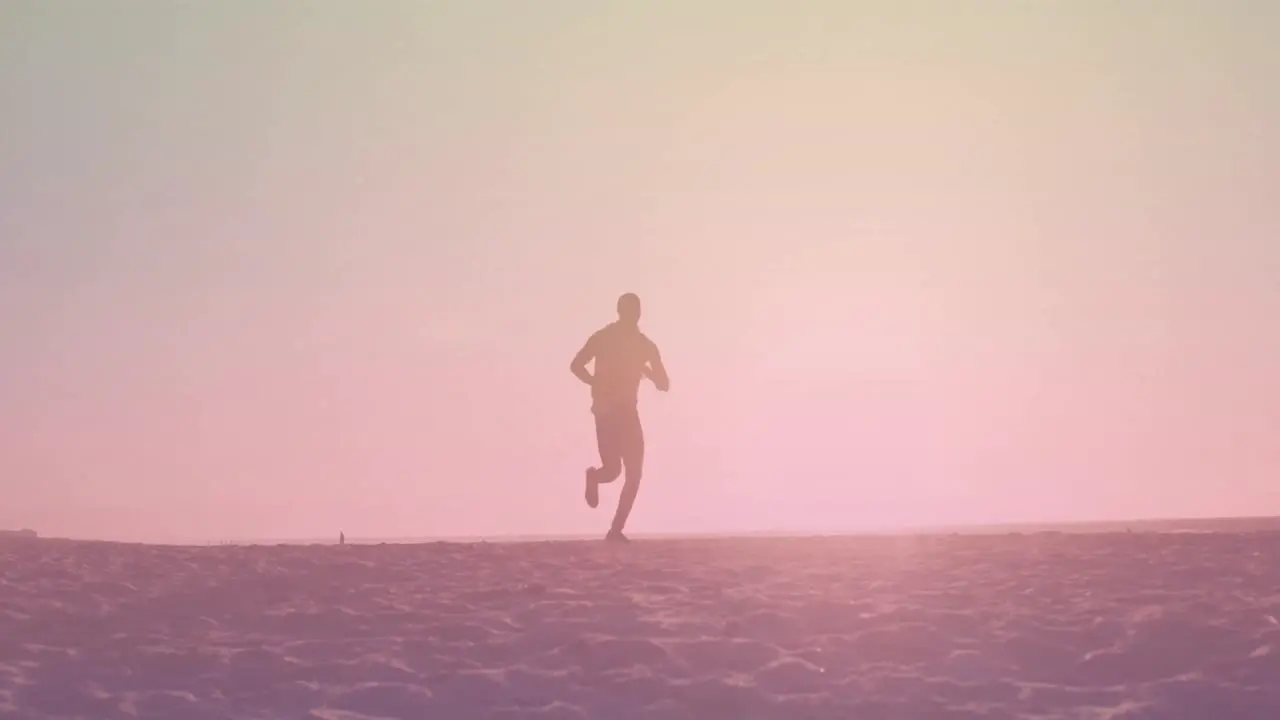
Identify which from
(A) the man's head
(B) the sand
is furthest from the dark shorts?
(B) the sand

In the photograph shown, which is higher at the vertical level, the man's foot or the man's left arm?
the man's left arm

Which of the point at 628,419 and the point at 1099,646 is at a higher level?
the point at 628,419

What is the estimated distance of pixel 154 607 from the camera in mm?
9703

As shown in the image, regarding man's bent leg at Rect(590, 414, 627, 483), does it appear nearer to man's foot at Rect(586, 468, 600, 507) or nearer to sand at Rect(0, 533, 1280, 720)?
man's foot at Rect(586, 468, 600, 507)

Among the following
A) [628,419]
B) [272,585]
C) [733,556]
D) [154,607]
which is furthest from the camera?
[628,419]

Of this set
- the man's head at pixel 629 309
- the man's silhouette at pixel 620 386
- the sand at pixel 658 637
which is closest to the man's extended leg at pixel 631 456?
the man's silhouette at pixel 620 386

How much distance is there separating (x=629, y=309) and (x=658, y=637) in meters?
7.24

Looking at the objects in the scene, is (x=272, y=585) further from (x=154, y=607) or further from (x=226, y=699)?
(x=226, y=699)

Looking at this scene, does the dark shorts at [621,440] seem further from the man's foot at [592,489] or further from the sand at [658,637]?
the sand at [658,637]

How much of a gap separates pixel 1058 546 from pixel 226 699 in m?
8.99

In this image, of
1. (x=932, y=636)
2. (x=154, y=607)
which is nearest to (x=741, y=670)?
(x=932, y=636)

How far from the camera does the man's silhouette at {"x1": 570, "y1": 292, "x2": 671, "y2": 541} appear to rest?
14.9 meters

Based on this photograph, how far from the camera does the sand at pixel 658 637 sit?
23.1 feet

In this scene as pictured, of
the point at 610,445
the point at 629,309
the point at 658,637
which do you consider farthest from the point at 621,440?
the point at 658,637
